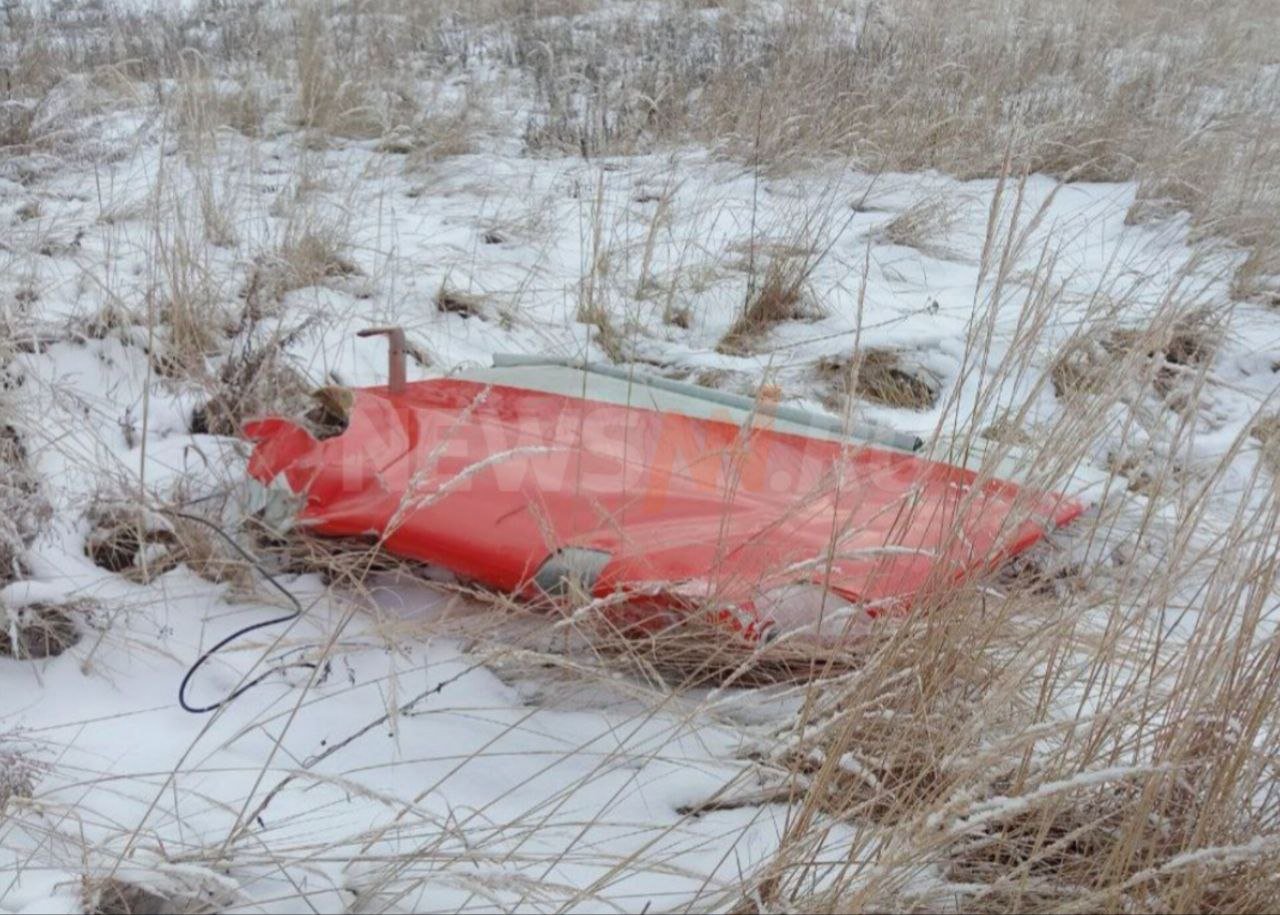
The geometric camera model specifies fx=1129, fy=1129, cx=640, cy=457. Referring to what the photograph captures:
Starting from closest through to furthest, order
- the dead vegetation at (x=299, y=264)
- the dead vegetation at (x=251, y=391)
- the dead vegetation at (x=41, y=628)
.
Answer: the dead vegetation at (x=41, y=628)
the dead vegetation at (x=251, y=391)
the dead vegetation at (x=299, y=264)

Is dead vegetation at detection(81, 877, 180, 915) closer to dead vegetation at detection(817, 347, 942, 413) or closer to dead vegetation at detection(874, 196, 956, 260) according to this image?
dead vegetation at detection(817, 347, 942, 413)

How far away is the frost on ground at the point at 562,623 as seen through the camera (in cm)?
118

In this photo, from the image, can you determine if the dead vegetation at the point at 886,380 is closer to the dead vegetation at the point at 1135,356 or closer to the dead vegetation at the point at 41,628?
the dead vegetation at the point at 1135,356

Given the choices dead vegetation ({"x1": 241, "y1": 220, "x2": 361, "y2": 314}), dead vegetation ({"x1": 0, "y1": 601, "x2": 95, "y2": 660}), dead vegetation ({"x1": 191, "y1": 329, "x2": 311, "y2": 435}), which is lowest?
dead vegetation ({"x1": 0, "y1": 601, "x2": 95, "y2": 660})

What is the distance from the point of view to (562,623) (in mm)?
1264

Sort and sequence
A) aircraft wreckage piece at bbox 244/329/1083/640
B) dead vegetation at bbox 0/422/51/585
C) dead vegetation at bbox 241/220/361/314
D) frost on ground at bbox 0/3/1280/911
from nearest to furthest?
1. frost on ground at bbox 0/3/1280/911
2. aircraft wreckage piece at bbox 244/329/1083/640
3. dead vegetation at bbox 0/422/51/585
4. dead vegetation at bbox 241/220/361/314

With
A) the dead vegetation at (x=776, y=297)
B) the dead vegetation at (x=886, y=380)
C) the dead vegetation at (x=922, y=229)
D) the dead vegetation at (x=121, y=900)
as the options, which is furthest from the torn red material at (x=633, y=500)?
the dead vegetation at (x=922, y=229)

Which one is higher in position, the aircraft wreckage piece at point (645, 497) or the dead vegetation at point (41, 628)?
the aircraft wreckage piece at point (645, 497)

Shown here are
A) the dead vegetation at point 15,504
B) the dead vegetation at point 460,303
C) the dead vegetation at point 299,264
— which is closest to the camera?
the dead vegetation at point 15,504

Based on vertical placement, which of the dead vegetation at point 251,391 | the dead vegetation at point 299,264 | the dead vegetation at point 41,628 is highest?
the dead vegetation at point 299,264

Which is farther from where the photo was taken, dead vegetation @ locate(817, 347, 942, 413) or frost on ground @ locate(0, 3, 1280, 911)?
dead vegetation @ locate(817, 347, 942, 413)

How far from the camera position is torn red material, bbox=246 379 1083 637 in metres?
1.58

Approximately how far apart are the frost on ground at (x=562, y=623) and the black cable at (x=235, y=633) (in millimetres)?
29

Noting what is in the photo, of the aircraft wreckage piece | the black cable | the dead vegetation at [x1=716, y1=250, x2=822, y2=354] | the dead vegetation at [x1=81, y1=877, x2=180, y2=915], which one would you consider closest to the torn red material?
the aircraft wreckage piece
